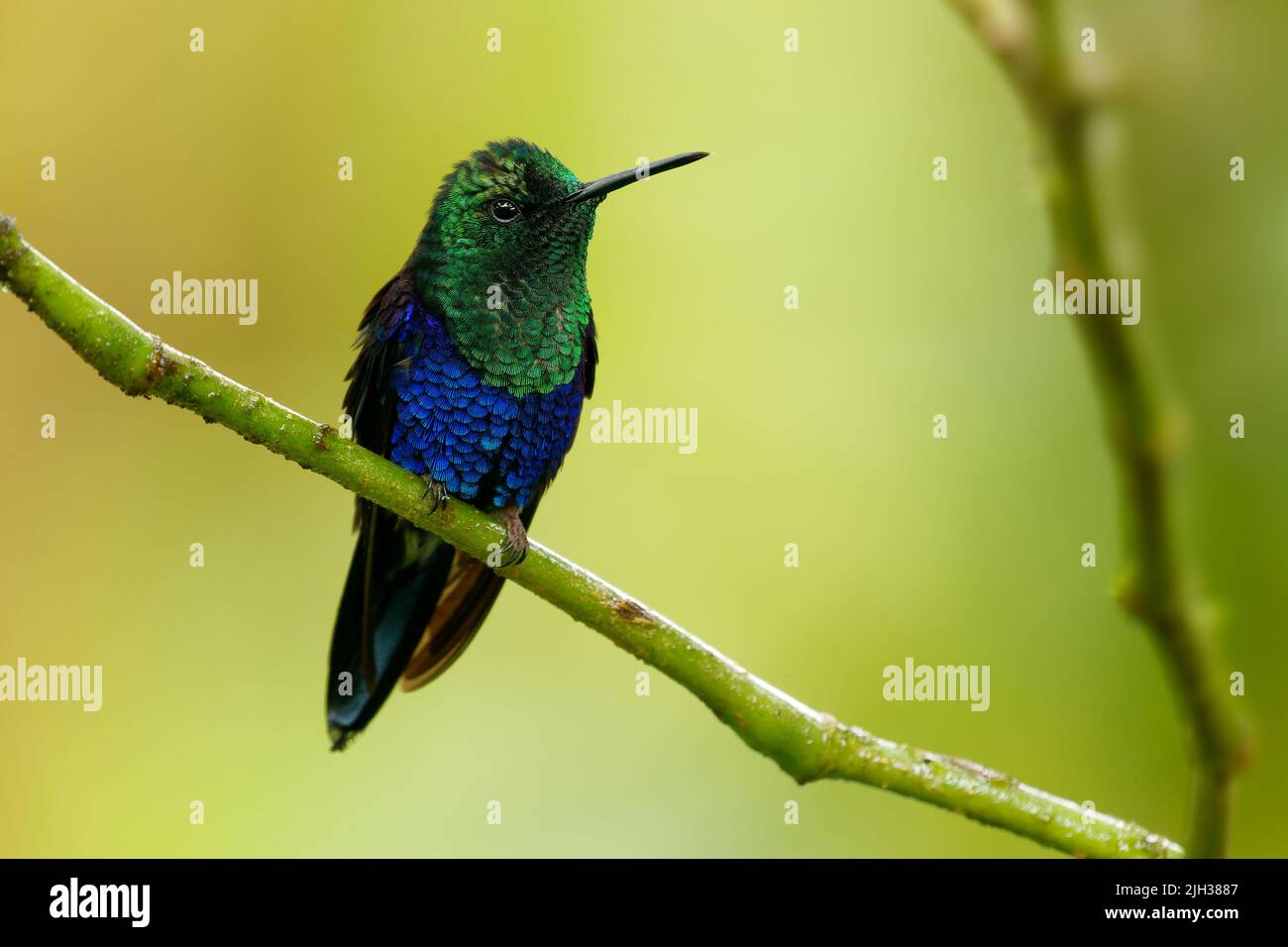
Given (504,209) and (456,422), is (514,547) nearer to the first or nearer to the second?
(456,422)

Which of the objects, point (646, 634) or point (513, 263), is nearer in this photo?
point (646, 634)

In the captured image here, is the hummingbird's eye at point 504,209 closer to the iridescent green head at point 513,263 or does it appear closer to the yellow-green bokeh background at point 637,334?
the iridescent green head at point 513,263

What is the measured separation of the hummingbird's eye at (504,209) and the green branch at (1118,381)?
104 inches

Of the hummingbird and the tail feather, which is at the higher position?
the hummingbird

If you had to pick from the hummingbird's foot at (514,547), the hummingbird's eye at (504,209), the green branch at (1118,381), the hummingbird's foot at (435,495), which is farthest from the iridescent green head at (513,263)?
the green branch at (1118,381)

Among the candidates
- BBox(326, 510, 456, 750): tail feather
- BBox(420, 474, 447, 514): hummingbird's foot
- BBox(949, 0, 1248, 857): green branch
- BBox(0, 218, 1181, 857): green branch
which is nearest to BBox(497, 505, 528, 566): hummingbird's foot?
BBox(0, 218, 1181, 857): green branch

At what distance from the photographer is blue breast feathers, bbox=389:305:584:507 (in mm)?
3504

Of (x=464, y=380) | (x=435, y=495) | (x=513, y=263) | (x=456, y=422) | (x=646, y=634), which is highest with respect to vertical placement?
(x=513, y=263)

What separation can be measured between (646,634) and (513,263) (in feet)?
5.17

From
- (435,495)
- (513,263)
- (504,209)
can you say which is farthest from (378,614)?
(504,209)

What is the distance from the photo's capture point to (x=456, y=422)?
3.52 meters

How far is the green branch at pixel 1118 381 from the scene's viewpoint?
983 mm

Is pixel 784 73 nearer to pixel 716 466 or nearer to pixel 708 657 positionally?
pixel 716 466

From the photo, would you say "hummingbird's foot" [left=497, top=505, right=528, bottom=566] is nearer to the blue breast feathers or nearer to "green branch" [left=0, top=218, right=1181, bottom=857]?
"green branch" [left=0, top=218, right=1181, bottom=857]
